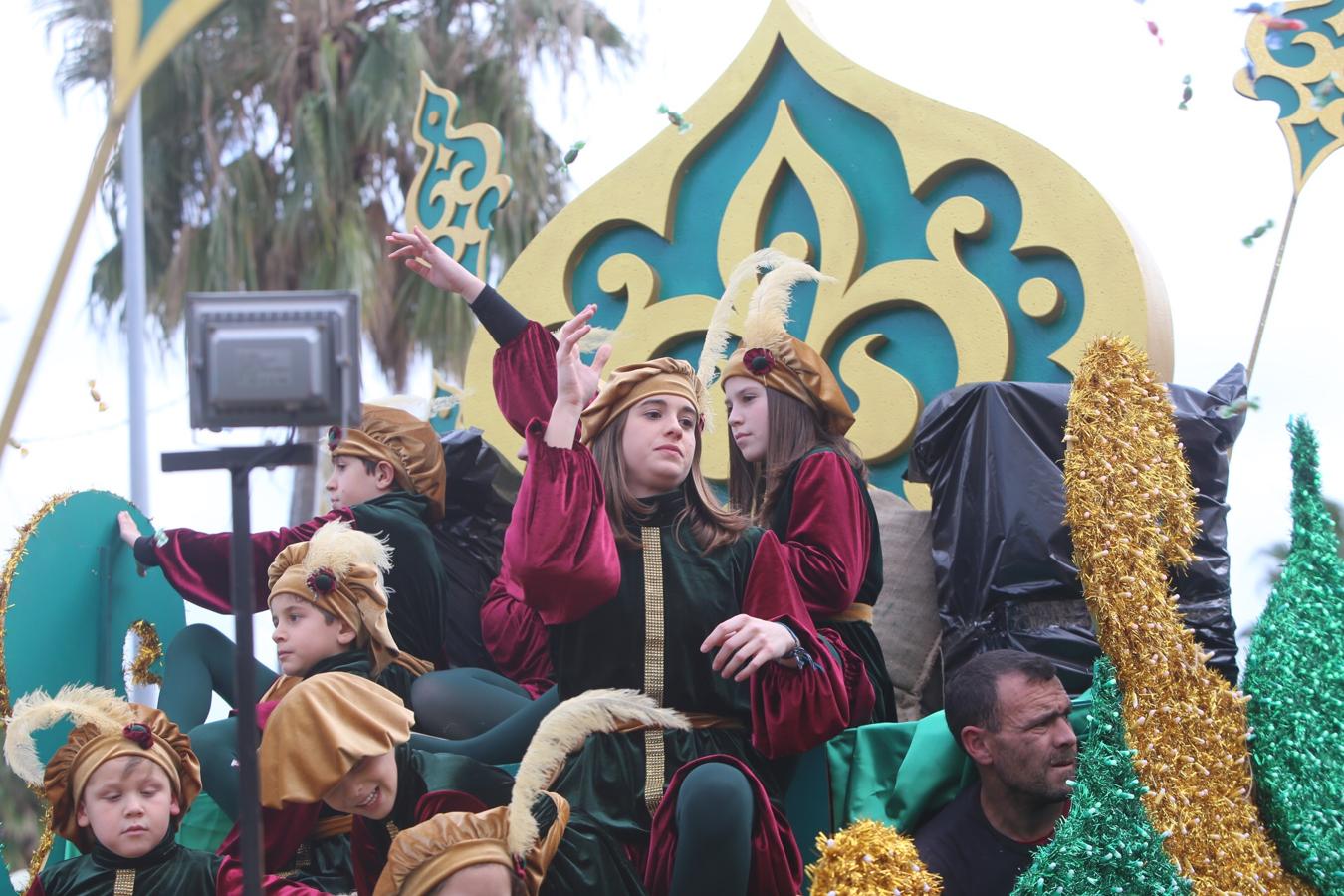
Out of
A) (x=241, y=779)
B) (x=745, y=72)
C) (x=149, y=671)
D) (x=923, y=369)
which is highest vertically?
(x=745, y=72)

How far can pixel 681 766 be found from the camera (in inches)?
122

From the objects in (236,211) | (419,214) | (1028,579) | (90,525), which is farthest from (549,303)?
(236,211)

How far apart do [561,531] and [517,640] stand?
1116mm

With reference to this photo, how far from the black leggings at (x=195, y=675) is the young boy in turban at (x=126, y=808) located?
1.41 ft

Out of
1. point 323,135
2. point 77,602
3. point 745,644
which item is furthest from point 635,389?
point 323,135

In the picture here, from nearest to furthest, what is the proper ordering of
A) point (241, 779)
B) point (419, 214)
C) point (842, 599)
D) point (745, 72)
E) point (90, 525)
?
point (241, 779) < point (842, 599) < point (90, 525) < point (745, 72) < point (419, 214)

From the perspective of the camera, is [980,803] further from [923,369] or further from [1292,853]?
[923,369]

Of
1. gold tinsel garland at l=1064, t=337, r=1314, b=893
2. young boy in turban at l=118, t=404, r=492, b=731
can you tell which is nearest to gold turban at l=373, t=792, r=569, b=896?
young boy in turban at l=118, t=404, r=492, b=731

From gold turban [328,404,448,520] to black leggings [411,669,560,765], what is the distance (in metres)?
0.73

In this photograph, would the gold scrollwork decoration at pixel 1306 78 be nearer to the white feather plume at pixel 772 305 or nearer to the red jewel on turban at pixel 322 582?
the white feather plume at pixel 772 305

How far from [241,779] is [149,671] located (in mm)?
1929

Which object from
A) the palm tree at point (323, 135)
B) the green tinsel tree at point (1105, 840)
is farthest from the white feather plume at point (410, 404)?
the palm tree at point (323, 135)

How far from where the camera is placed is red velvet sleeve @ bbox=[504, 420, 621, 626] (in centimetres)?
315

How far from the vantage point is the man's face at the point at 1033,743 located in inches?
127
